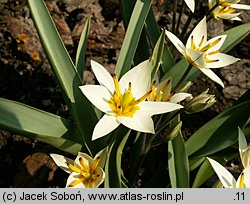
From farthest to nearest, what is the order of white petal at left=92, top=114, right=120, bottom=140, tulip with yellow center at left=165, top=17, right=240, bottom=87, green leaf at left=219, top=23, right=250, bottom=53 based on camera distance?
green leaf at left=219, top=23, right=250, bottom=53 < tulip with yellow center at left=165, top=17, right=240, bottom=87 < white petal at left=92, top=114, right=120, bottom=140

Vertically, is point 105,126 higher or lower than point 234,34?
lower

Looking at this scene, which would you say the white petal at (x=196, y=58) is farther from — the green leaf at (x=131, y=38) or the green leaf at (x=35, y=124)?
the green leaf at (x=35, y=124)

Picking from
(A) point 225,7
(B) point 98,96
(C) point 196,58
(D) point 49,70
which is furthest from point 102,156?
(D) point 49,70

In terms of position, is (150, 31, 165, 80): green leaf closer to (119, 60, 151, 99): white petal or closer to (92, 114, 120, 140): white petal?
(119, 60, 151, 99): white petal

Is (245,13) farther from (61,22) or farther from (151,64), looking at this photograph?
(151,64)

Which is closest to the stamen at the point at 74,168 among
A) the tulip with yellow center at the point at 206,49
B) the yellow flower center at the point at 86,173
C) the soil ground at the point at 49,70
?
the yellow flower center at the point at 86,173

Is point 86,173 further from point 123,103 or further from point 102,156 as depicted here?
point 123,103

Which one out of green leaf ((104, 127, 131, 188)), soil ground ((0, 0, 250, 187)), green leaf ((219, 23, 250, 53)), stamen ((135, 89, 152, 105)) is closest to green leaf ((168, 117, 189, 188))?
green leaf ((104, 127, 131, 188))
